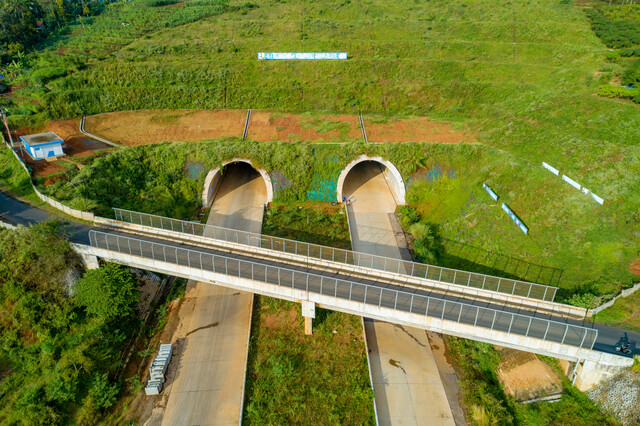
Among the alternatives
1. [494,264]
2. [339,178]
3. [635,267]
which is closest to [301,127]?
[339,178]

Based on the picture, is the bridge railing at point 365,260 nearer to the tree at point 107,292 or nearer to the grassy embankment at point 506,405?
the tree at point 107,292

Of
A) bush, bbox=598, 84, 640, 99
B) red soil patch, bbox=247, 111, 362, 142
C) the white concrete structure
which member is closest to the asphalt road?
the white concrete structure

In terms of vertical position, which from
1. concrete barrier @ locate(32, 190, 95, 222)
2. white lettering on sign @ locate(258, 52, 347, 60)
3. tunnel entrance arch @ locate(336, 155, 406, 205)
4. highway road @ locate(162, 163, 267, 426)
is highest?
white lettering on sign @ locate(258, 52, 347, 60)

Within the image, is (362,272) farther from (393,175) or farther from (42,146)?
(42,146)

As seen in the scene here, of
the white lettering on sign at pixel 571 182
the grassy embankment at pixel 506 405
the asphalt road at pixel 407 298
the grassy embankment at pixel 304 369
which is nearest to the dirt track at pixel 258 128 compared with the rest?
the white lettering on sign at pixel 571 182

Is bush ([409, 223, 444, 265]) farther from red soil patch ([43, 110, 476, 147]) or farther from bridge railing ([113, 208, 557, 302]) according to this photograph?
red soil patch ([43, 110, 476, 147])
